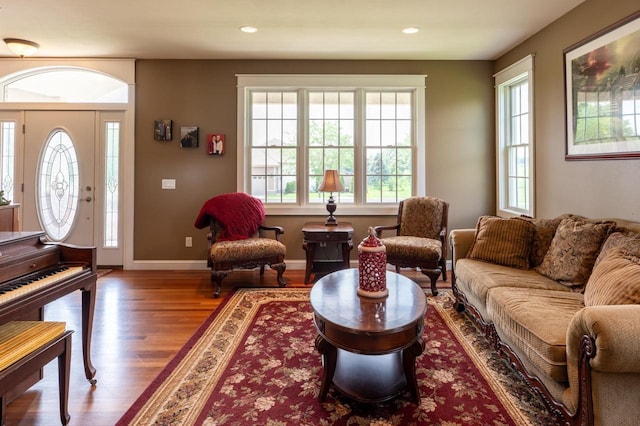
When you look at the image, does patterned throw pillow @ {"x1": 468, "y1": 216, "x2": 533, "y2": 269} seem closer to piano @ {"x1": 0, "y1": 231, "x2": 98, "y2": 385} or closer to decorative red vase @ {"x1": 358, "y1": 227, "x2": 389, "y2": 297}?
decorative red vase @ {"x1": 358, "y1": 227, "x2": 389, "y2": 297}

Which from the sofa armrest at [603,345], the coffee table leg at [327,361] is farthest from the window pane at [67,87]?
the sofa armrest at [603,345]

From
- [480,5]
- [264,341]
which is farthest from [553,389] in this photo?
[480,5]

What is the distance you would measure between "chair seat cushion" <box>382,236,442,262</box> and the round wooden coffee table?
1337 millimetres

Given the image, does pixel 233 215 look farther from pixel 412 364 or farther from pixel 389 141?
pixel 412 364

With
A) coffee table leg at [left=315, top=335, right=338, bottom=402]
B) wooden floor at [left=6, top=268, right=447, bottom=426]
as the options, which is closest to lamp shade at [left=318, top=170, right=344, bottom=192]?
wooden floor at [left=6, top=268, right=447, bottom=426]

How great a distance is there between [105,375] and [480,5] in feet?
13.1

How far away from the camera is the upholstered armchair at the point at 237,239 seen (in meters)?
3.50

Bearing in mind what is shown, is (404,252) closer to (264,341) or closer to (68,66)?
(264,341)

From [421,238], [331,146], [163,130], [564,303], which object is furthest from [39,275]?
[331,146]

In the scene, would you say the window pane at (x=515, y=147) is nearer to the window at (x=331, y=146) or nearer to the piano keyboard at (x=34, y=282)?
the window at (x=331, y=146)

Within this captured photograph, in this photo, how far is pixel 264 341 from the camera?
8.11ft

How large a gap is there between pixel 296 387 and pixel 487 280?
56.9 inches

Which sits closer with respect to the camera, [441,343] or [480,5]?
[441,343]

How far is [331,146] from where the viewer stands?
4.49 metres
